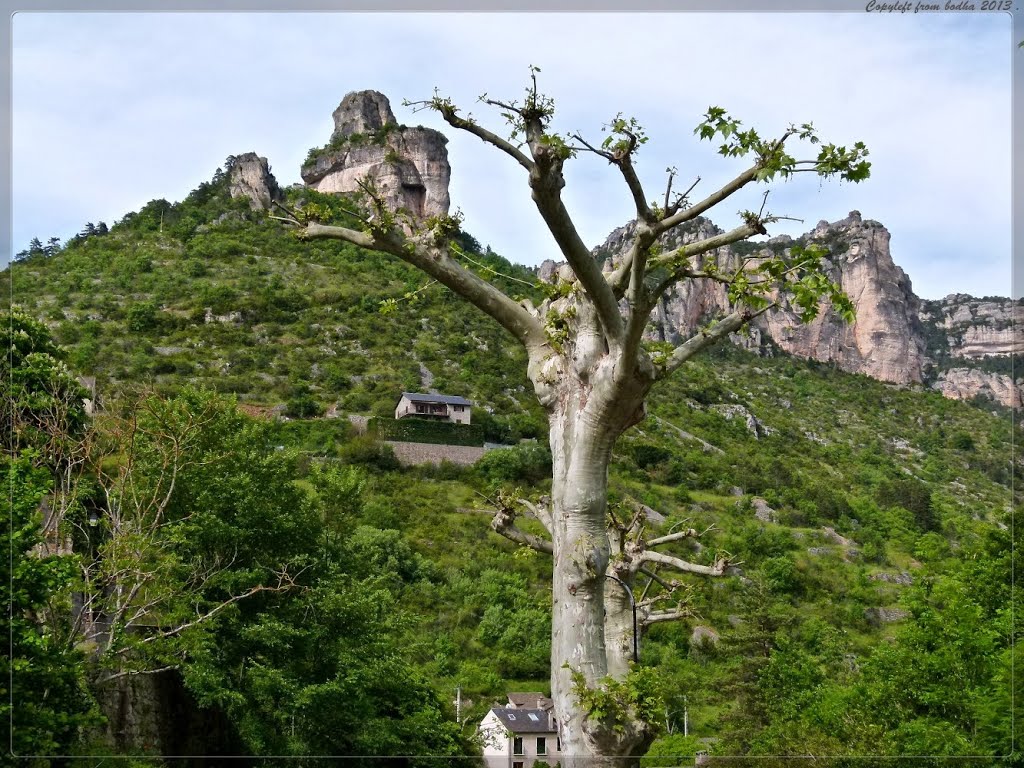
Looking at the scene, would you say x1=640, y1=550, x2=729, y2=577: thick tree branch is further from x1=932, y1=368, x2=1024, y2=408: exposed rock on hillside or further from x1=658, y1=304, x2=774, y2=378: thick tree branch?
x1=932, y1=368, x2=1024, y2=408: exposed rock on hillside

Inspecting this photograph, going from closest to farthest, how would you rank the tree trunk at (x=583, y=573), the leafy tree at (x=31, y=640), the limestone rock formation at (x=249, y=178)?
the tree trunk at (x=583, y=573) → the leafy tree at (x=31, y=640) → the limestone rock formation at (x=249, y=178)

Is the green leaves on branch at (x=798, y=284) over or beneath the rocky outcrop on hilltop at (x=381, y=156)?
beneath

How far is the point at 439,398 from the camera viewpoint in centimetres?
5694

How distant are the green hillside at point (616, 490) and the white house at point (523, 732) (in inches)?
45.2

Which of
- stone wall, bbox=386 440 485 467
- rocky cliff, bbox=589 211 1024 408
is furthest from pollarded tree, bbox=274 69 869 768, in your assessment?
rocky cliff, bbox=589 211 1024 408

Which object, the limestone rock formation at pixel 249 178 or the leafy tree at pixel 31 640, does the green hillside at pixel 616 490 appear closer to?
the limestone rock formation at pixel 249 178

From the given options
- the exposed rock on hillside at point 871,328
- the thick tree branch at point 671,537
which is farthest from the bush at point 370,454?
the exposed rock on hillside at point 871,328

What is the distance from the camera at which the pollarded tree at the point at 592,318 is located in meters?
4.98

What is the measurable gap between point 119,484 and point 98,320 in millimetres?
54395

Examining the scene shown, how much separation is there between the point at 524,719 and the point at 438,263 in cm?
2730

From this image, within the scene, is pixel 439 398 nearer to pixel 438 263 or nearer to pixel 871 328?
pixel 438 263

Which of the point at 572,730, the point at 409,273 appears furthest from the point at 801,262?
the point at 409,273

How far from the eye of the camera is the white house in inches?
1164

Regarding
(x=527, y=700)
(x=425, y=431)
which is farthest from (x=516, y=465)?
(x=527, y=700)
